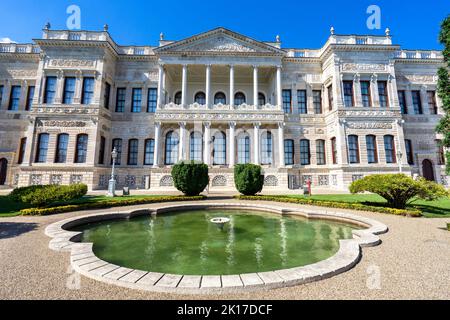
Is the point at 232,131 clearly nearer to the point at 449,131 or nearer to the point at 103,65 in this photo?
the point at 103,65

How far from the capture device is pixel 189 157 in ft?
73.4

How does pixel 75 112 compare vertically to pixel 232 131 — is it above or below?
above

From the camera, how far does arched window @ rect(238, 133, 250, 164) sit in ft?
75.7

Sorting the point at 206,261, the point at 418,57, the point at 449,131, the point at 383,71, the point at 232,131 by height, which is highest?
the point at 418,57

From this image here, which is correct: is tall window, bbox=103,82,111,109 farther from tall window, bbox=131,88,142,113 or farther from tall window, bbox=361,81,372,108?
tall window, bbox=361,81,372,108

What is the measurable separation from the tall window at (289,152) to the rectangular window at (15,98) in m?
28.6

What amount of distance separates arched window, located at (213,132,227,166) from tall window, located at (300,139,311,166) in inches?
327

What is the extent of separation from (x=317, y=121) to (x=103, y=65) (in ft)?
75.2

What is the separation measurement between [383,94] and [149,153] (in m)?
25.0

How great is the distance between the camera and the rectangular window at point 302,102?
2361cm

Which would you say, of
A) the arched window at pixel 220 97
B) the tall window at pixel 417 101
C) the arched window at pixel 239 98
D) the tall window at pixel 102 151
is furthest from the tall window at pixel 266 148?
the tall window at pixel 102 151

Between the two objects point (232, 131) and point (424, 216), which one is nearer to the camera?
point (424, 216)

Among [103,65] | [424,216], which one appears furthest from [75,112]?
[424,216]

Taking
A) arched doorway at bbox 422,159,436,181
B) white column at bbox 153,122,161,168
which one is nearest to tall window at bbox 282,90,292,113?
white column at bbox 153,122,161,168
